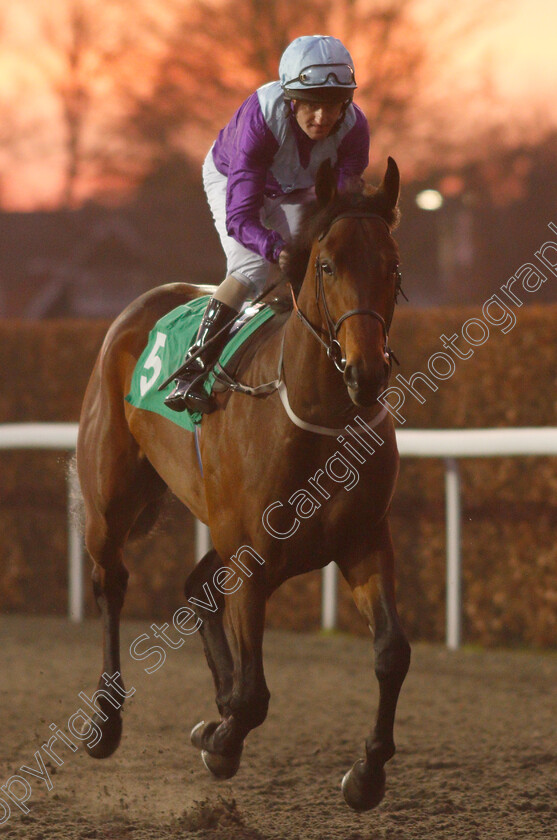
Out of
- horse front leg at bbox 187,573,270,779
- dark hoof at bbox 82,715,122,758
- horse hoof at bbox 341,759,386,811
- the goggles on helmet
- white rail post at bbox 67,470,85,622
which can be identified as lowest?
white rail post at bbox 67,470,85,622

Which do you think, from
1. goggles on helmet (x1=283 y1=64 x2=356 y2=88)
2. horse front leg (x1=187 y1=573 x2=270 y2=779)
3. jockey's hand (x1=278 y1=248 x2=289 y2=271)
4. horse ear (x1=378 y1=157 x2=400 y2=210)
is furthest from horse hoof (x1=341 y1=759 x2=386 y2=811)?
goggles on helmet (x1=283 y1=64 x2=356 y2=88)

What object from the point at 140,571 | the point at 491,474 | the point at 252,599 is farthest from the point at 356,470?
the point at 140,571

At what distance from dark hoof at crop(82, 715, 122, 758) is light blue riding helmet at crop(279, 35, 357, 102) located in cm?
245

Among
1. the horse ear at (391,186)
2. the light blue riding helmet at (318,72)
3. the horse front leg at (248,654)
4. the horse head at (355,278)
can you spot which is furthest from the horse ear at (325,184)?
the horse front leg at (248,654)

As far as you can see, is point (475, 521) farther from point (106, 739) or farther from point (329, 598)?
point (106, 739)

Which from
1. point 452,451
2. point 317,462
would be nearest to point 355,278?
point 317,462

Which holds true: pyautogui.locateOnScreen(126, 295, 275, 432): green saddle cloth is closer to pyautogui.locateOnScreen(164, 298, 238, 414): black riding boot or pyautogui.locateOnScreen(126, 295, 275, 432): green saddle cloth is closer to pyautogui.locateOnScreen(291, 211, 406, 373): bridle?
pyautogui.locateOnScreen(164, 298, 238, 414): black riding boot

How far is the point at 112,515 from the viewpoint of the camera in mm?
4555

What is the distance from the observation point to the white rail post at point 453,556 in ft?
20.4

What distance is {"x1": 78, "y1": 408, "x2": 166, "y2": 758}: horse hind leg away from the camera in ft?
14.7

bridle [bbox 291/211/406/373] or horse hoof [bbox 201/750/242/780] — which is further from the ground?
bridle [bbox 291/211/406/373]

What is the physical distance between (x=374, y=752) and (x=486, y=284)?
30.6 metres

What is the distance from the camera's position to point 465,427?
6598mm

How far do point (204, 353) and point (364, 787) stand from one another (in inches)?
57.6
